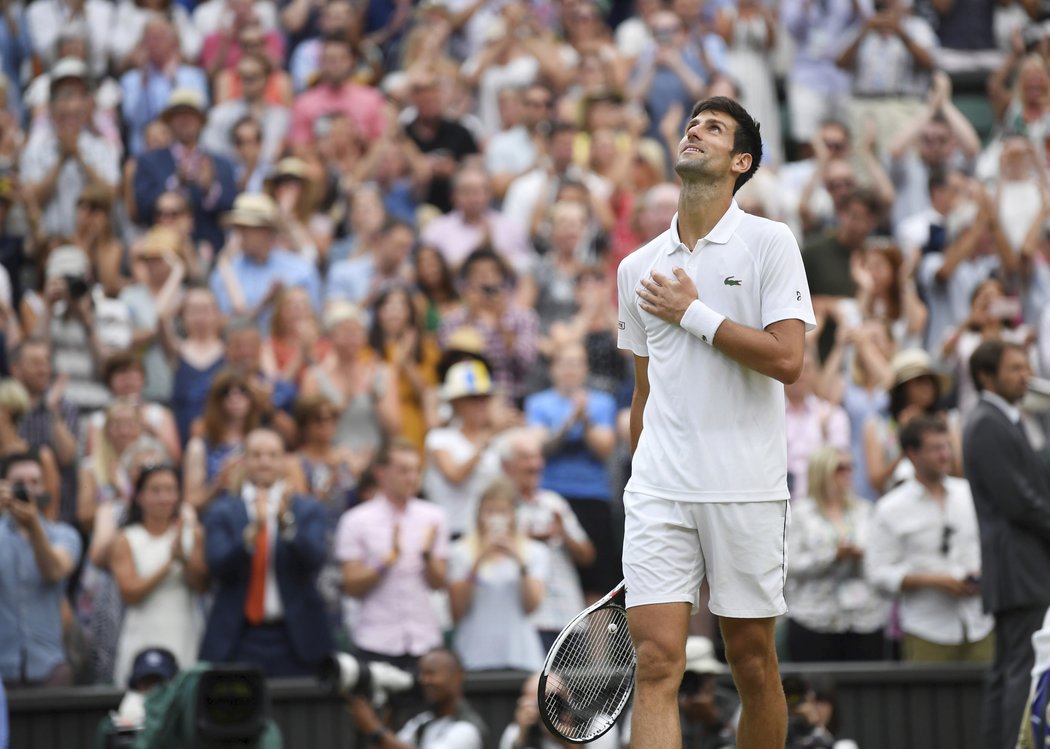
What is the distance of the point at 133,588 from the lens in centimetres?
1070

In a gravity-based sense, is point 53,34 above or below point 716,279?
above

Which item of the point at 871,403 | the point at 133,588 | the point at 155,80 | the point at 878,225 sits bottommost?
the point at 133,588

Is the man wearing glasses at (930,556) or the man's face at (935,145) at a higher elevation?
the man's face at (935,145)

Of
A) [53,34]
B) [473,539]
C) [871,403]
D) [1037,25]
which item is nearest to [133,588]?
[473,539]

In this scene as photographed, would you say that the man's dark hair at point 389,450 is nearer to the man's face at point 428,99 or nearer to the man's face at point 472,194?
the man's face at point 472,194

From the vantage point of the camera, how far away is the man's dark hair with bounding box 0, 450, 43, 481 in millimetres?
11273

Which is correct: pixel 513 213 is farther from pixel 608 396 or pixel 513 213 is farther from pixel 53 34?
pixel 53 34

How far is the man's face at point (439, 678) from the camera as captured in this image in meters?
9.66

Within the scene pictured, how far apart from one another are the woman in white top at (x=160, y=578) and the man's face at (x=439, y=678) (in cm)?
169

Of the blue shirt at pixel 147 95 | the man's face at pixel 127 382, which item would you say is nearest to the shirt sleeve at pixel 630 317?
the man's face at pixel 127 382

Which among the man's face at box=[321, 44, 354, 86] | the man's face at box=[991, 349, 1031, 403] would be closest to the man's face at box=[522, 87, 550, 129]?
the man's face at box=[321, 44, 354, 86]

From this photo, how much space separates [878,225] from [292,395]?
5066 millimetres

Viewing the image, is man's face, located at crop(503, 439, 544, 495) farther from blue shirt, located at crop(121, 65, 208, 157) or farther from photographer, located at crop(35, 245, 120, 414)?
blue shirt, located at crop(121, 65, 208, 157)

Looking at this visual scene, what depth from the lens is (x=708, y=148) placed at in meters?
6.59
